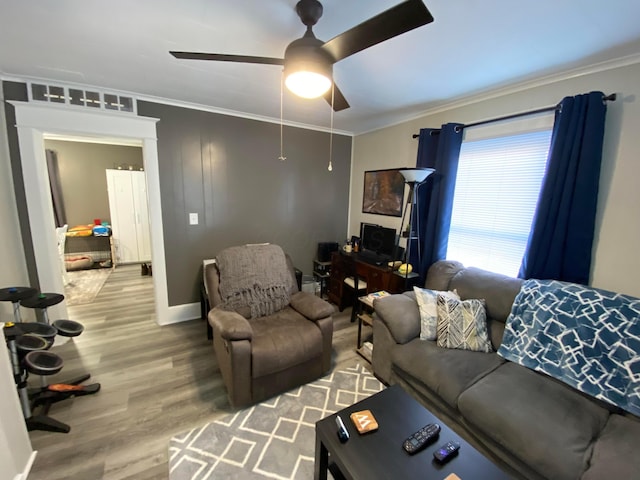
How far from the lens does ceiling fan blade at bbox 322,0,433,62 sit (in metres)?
0.89

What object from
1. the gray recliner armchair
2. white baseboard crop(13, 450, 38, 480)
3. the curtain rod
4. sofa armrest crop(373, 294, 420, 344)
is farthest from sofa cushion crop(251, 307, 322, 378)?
the curtain rod

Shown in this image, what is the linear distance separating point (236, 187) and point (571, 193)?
308cm

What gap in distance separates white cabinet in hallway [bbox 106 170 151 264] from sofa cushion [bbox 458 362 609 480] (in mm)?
5592

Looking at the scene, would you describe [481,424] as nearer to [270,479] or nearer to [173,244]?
[270,479]

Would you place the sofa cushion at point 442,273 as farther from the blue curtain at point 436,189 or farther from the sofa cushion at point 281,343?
the sofa cushion at point 281,343

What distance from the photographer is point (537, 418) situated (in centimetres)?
131

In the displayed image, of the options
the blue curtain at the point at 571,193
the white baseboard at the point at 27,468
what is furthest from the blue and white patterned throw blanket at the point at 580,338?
the white baseboard at the point at 27,468

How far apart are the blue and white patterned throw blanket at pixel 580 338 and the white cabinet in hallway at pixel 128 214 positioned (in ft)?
18.8

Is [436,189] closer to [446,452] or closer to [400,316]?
[400,316]

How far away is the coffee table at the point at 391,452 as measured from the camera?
108cm

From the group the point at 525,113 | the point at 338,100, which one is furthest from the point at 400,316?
the point at 525,113

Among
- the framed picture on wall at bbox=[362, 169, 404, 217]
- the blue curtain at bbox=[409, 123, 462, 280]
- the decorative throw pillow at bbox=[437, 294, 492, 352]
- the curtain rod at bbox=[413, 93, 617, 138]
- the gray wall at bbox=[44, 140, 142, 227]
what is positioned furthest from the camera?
the gray wall at bbox=[44, 140, 142, 227]

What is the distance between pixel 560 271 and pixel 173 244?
140 inches

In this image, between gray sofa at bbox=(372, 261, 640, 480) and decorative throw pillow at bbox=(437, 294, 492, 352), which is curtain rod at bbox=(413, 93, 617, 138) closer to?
gray sofa at bbox=(372, 261, 640, 480)
